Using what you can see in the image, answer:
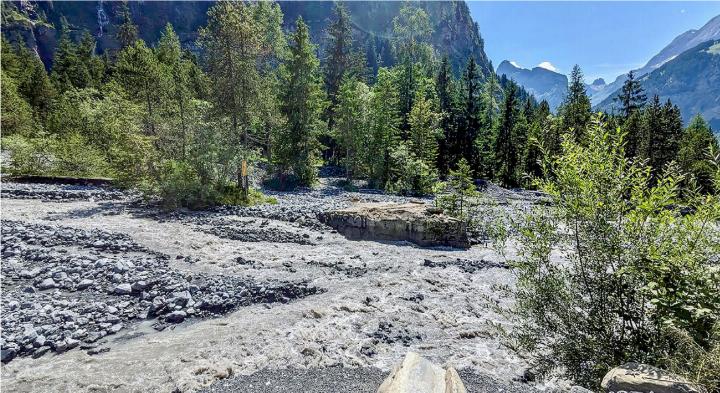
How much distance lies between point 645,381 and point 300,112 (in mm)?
33542

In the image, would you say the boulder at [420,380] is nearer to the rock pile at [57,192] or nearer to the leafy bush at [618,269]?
the leafy bush at [618,269]

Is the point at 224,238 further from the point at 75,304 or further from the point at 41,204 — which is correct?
the point at 41,204

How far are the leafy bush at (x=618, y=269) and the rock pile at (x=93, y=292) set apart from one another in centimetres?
748

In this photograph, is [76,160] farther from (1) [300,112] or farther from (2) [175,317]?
(2) [175,317]

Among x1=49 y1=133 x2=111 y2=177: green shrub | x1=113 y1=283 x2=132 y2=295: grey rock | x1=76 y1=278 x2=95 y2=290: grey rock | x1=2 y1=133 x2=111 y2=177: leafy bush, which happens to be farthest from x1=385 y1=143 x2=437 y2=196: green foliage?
x1=76 y1=278 x2=95 y2=290: grey rock

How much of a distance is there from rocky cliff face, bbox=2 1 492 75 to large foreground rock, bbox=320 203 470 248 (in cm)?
10789

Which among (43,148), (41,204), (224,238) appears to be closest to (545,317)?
(224,238)

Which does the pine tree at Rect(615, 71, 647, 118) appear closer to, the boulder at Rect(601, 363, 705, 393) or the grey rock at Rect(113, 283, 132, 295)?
the boulder at Rect(601, 363, 705, 393)

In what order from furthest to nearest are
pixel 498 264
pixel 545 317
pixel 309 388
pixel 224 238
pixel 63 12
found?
pixel 63 12, pixel 224 238, pixel 498 264, pixel 309 388, pixel 545 317

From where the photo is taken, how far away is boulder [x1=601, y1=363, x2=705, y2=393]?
4070 millimetres

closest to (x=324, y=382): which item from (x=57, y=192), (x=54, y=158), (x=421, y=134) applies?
(x=57, y=192)

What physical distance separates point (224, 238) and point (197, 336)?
8614 mm

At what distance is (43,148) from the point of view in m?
28.6

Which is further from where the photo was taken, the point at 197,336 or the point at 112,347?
the point at 197,336
